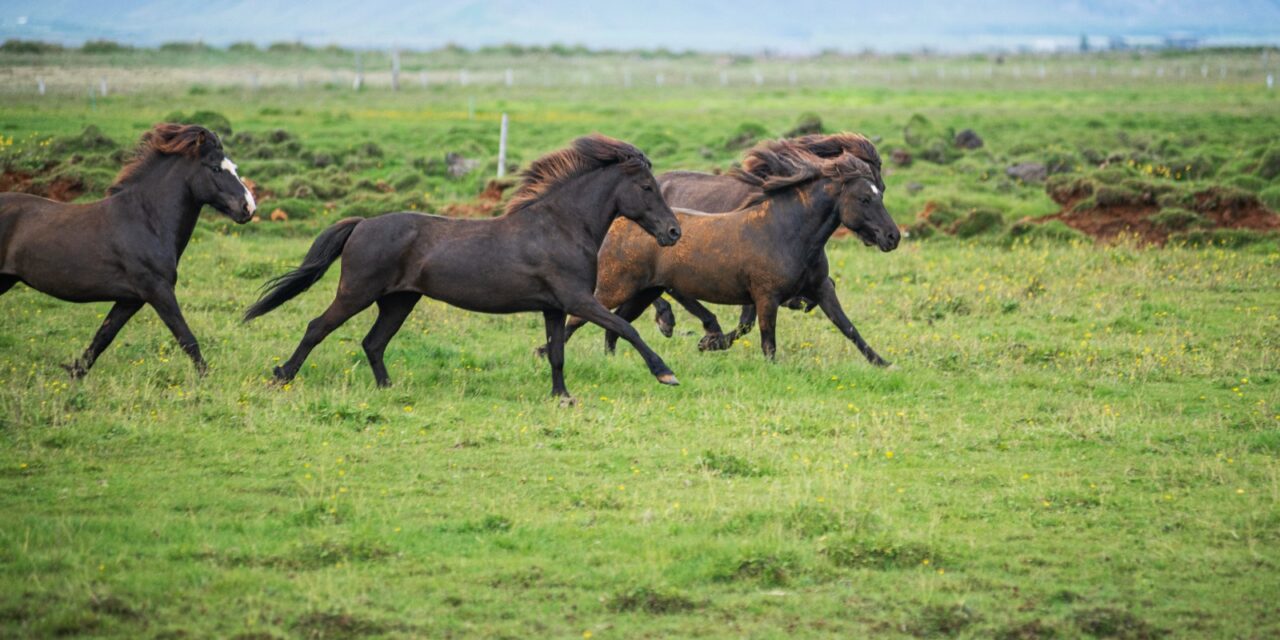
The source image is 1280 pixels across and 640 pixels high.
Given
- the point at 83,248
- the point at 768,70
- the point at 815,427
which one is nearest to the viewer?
the point at 815,427

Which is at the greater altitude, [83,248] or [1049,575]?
[83,248]

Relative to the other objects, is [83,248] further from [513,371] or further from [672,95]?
[672,95]

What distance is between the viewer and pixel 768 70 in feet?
337

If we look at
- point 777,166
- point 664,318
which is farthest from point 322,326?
point 777,166

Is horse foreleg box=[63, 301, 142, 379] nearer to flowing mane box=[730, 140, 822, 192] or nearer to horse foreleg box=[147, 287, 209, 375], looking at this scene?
horse foreleg box=[147, 287, 209, 375]

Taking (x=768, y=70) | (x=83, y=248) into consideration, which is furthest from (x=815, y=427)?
(x=768, y=70)

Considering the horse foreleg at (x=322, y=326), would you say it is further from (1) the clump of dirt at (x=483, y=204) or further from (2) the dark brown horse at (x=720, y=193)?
(1) the clump of dirt at (x=483, y=204)

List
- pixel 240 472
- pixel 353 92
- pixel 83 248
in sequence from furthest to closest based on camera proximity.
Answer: pixel 353 92 < pixel 83 248 < pixel 240 472

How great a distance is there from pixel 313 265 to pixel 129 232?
1.73 metres

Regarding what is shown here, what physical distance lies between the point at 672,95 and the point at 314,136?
2856 cm

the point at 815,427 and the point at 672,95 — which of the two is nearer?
the point at 815,427

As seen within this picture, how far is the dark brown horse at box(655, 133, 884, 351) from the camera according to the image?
538 inches

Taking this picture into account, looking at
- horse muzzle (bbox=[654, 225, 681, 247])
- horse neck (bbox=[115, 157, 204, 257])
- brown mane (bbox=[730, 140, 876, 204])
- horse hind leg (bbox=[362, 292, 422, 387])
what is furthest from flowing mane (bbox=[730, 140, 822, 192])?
horse neck (bbox=[115, 157, 204, 257])

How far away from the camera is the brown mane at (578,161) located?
38.7 ft
